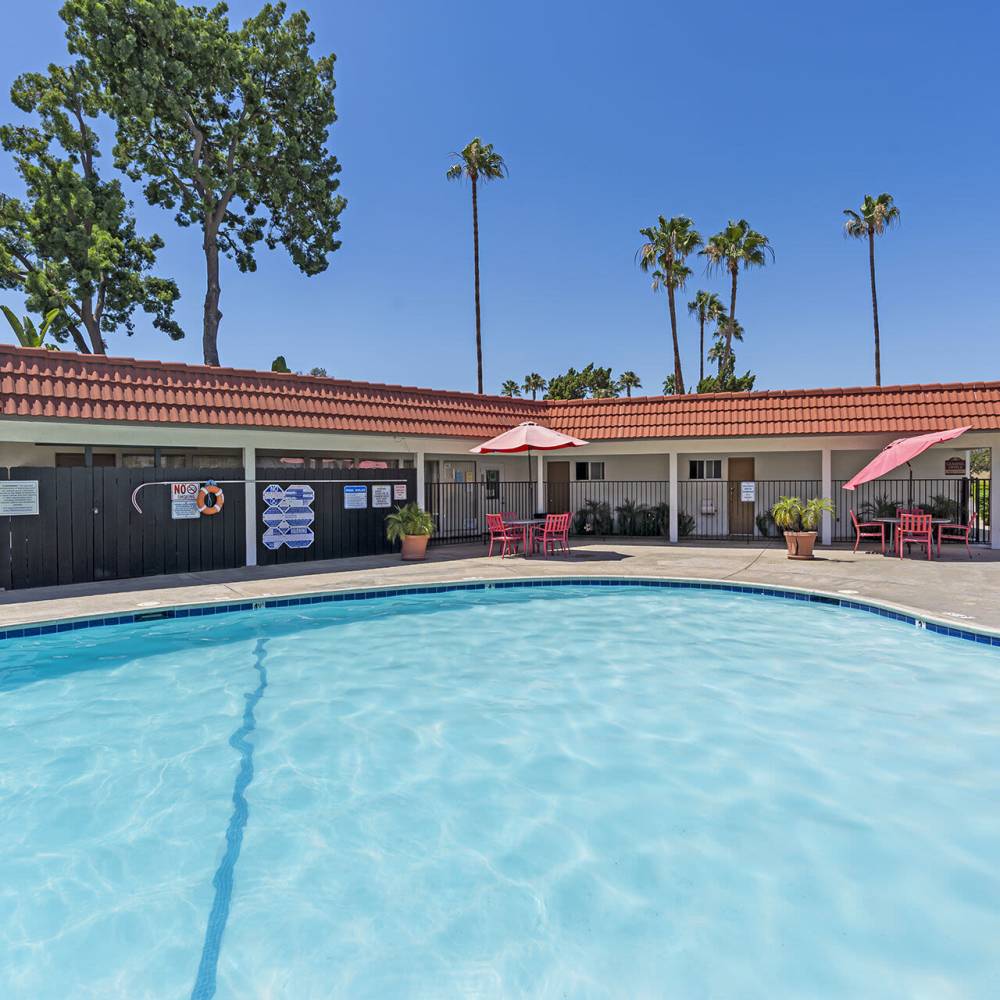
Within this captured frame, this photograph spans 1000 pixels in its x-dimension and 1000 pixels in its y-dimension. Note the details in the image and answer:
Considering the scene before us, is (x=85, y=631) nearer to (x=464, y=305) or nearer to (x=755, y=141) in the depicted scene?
(x=755, y=141)

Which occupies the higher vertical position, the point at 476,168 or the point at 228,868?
the point at 476,168

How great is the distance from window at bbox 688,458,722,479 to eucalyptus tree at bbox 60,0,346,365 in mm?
19399

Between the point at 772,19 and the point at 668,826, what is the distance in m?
17.1

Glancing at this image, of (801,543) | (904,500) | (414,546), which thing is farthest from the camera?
(904,500)

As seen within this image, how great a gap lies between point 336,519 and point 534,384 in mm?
53989

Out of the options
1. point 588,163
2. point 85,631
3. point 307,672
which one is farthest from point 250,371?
point 588,163

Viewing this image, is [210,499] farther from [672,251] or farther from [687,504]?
[672,251]

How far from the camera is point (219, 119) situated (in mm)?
26969

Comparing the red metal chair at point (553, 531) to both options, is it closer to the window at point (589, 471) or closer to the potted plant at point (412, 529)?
the potted plant at point (412, 529)

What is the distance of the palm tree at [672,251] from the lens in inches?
1184

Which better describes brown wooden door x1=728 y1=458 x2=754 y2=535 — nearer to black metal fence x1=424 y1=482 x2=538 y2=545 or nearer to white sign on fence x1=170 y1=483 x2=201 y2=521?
black metal fence x1=424 y1=482 x2=538 y2=545

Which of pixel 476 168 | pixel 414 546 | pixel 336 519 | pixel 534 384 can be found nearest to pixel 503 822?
pixel 414 546

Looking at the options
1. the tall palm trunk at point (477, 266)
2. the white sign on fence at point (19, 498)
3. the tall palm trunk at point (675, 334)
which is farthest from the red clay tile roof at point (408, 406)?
the tall palm trunk at point (675, 334)

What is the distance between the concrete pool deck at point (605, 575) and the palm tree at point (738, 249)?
20965mm
